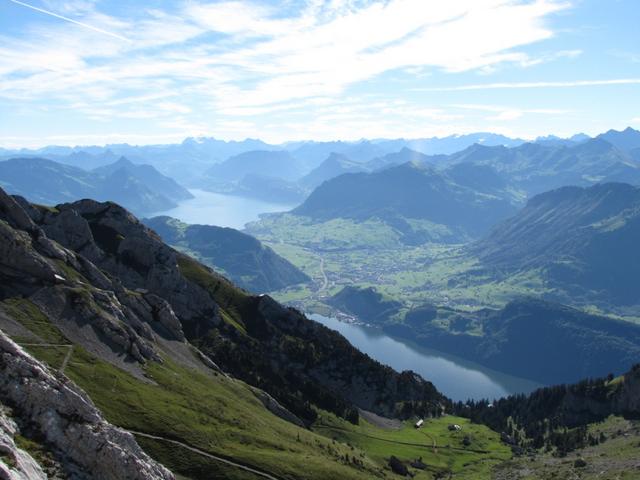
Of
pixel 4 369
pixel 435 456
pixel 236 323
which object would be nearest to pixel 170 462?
pixel 4 369

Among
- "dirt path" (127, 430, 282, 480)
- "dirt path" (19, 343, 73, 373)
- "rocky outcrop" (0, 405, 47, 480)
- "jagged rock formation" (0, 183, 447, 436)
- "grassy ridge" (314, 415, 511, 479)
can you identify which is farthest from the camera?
"grassy ridge" (314, 415, 511, 479)

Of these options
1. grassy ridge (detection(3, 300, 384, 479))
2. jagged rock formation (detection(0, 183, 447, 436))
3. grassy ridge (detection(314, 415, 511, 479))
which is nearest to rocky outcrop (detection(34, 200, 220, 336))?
jagged rock formation (detection(0, 183, 447, 436))

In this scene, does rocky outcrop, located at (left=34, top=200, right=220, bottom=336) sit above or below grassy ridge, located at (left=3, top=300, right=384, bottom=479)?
above

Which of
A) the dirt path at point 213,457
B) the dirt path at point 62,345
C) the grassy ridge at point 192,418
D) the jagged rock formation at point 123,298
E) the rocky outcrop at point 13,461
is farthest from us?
the jagged rock formation at point 123,298

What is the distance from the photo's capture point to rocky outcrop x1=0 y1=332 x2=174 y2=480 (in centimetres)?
4581

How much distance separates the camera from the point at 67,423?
47000mm

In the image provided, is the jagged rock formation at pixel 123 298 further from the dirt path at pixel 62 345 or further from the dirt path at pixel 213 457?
the dirt path at pixel 213 457

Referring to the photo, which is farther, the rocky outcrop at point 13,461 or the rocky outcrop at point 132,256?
the rocky outcrop at point 132,256

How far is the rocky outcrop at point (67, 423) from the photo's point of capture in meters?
45.8

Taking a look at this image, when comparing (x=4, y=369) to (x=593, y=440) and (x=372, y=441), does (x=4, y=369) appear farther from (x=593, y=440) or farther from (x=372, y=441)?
(x=593, y=440)

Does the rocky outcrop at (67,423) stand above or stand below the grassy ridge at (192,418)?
above

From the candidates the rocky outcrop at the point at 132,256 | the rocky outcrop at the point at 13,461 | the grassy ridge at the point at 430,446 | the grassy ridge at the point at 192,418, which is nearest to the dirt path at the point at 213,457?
the grassy ridge at the point at 192,418

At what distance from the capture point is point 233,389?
135125mm

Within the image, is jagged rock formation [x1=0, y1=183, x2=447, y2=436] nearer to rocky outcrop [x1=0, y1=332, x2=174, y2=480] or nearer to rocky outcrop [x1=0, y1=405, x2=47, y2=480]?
rocky outcrop [x1=0, y1=332, x2=174, y2=480]
